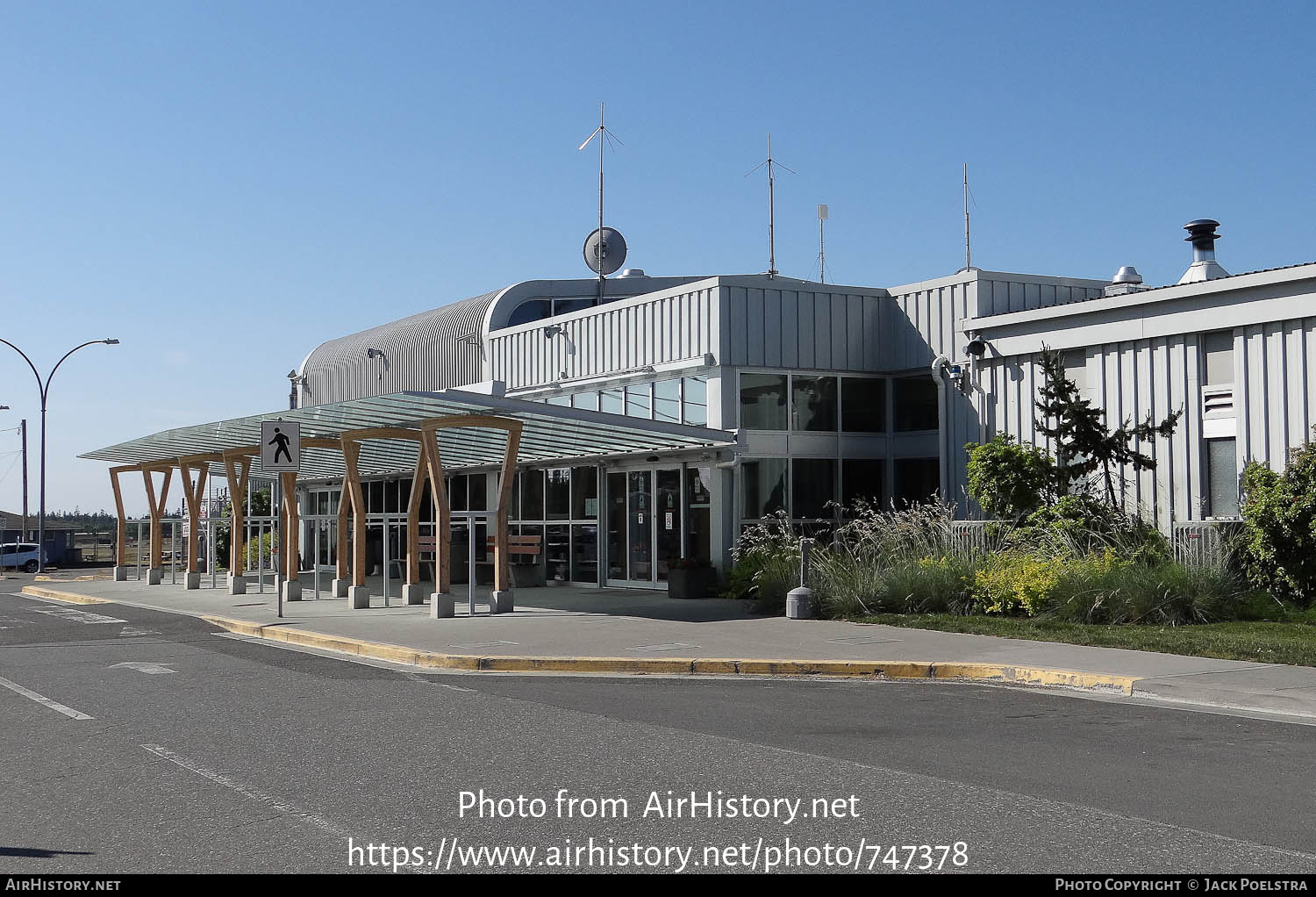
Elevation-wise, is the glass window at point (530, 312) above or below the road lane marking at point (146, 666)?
above

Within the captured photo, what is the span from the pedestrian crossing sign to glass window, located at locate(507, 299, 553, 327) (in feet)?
49.7

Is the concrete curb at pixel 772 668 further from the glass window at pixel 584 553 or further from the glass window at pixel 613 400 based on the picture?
the glass window at pixel 613 400

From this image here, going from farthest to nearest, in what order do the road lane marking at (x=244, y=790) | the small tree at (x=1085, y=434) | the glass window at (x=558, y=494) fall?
the glass window at (x=558, y=494), the small tree at (x=1085, y=434), the road lane marking at (x=244, y=790)

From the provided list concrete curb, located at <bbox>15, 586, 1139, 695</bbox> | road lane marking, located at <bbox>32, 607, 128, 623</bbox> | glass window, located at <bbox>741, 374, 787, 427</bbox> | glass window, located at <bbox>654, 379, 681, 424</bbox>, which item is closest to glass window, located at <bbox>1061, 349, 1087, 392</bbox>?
glass window, located at <bbox>741, 374, 787, 427</bbox>

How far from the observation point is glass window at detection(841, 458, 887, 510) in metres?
25.9

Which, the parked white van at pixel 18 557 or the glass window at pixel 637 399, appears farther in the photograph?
the parked white van at pixel 18 557

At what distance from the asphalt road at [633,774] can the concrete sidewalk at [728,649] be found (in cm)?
68

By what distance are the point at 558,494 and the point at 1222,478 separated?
45.9 feet

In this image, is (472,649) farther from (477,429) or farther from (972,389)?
(972,389)

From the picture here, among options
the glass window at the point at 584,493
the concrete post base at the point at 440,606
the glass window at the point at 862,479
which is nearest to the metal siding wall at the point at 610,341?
the glass window at the point at 584,493

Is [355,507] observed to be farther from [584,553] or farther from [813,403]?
[813,403]

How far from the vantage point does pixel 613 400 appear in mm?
28156

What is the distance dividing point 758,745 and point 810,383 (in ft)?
56.0

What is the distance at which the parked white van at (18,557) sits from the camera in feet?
172
